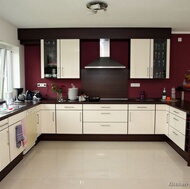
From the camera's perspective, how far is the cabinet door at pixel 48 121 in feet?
13.0

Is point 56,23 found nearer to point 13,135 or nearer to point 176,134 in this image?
point 13,135

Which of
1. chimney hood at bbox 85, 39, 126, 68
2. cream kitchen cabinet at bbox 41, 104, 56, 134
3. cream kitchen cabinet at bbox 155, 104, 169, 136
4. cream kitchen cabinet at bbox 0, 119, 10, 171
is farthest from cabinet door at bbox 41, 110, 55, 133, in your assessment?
cream kitchen cabinet at bbox 155, 104, 169, 136

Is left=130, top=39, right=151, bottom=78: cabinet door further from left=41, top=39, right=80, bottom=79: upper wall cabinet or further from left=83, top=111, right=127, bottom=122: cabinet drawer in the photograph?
left=41, top=39, right=80, bottom=79: upper wall cabinet

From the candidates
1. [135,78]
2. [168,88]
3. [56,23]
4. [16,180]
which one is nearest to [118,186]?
[16,180]

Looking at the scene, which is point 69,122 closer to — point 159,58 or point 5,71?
point 5,71

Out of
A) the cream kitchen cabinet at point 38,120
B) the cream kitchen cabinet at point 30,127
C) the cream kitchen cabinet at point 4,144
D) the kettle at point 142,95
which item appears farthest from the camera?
the kettle at point 142,95

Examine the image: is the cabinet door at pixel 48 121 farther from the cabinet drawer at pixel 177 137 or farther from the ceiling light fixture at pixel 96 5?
the cabinet drawer at pixel 177 137

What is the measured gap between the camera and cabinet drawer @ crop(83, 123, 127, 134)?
3.95 meters

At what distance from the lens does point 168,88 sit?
172 inches

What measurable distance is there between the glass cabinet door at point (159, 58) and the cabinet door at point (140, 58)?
131 millimetres

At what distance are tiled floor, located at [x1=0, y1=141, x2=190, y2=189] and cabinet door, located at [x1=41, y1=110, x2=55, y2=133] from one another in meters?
0.35

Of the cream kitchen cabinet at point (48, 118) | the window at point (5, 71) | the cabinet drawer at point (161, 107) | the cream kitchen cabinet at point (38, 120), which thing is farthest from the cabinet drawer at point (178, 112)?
the window at point (5, 71)

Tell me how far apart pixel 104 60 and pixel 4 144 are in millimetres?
2586

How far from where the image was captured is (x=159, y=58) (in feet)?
13.2
